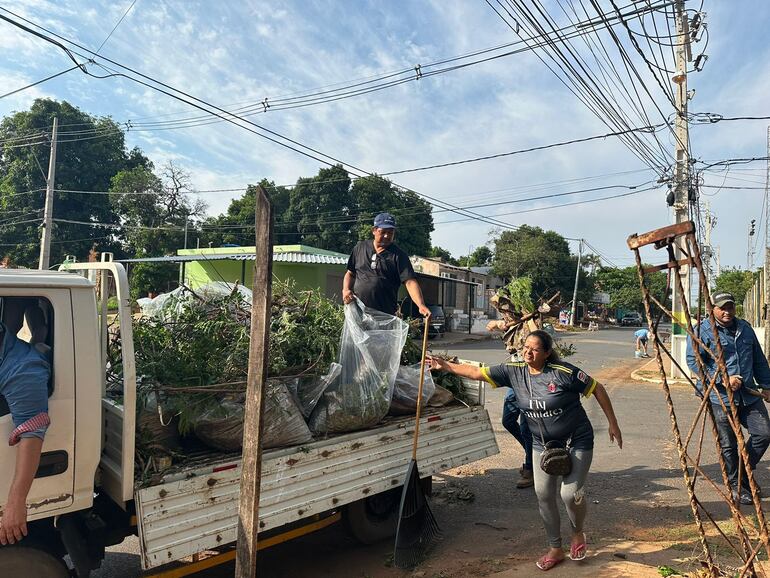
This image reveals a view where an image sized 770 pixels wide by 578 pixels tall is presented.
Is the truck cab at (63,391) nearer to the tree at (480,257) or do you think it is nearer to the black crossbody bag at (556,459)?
the black crossbody bag at (556,459)

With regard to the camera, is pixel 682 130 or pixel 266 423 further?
pixel 682 130

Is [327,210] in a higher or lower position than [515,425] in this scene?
higher

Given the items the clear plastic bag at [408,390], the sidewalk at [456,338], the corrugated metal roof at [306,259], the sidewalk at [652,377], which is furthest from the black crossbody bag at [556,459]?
the sidewalk at [456,338]

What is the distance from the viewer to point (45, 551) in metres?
2.42

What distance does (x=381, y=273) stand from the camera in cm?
456

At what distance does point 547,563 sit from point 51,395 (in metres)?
3.07

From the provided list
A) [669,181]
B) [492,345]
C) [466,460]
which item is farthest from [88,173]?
[466,460]

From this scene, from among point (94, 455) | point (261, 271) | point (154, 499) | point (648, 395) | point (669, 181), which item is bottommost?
point (648, 395)

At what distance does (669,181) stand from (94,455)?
49.5 ft

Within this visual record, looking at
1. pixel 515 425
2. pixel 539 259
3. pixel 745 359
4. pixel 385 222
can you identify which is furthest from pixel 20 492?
pixel 539 259

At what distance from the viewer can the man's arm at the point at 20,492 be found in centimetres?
222

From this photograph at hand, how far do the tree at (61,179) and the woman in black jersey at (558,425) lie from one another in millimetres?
34263

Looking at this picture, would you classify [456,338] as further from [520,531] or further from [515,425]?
[520,531]

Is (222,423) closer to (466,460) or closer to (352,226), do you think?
(466,460)
